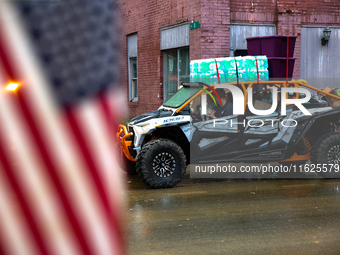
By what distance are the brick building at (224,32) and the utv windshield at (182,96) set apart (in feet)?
14.0

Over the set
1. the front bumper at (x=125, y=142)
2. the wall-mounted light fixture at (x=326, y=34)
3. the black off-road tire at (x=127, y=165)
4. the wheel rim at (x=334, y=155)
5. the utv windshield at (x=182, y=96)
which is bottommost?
Result: the black off-road tire at (x=127, y=165)

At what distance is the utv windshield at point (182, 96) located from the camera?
7.95 m

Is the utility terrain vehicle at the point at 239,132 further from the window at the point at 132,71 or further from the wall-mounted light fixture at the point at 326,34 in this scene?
the window at the point at 132,71

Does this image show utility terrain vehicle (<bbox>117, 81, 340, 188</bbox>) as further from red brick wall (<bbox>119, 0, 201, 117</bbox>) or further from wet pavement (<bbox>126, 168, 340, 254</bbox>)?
red brick wall (<bbox>119, 0, 201, 117</bbox>)

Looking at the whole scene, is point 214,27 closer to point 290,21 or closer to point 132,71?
point 290,21

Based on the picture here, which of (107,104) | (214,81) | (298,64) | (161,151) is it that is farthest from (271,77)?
(107,104)

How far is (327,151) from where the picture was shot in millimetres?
7945

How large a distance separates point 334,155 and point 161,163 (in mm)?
3272

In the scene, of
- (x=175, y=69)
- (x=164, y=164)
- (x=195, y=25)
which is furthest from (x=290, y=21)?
(x=164, y=164)

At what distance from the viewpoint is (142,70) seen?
16.3 m

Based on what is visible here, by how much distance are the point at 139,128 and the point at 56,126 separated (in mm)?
6758

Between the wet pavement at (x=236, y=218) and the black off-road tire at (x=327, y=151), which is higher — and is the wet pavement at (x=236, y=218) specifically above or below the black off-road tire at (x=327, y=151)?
below

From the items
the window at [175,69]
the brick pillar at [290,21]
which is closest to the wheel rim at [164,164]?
the window at [175,69]

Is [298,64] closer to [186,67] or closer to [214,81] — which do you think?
[186,67]
